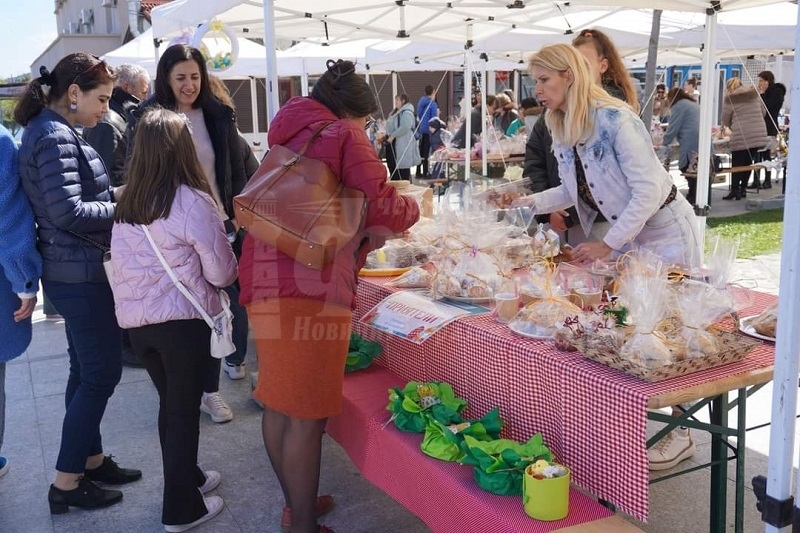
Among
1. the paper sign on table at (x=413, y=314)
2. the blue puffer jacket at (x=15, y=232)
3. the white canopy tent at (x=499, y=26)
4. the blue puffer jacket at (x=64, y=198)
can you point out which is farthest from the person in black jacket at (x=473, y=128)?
the blue puffer jacket at (x=15, y=232)

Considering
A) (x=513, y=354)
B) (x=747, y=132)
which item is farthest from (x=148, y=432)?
(x=747, y=132)

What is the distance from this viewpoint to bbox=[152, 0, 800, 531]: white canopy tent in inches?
62.2

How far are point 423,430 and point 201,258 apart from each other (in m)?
0.95

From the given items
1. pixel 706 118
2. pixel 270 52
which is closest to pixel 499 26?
pixel 706 118

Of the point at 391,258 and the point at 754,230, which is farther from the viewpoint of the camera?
Result: the point at 754,230

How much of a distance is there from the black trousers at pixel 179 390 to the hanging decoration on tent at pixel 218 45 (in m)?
3.34

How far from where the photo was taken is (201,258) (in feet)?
8.32

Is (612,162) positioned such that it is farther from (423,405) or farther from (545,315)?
(423,405)

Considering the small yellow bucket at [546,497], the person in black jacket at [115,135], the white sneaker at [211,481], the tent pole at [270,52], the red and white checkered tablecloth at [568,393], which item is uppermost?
the tent pole at [270,52]

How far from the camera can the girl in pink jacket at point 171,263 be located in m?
2.46

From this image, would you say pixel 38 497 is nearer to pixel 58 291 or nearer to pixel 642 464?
pixel 58 291

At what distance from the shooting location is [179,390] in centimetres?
258

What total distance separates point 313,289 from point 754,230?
24.0 ft

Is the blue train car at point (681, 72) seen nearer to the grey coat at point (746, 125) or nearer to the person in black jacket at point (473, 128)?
the person in black jacket at point (473, 128)
